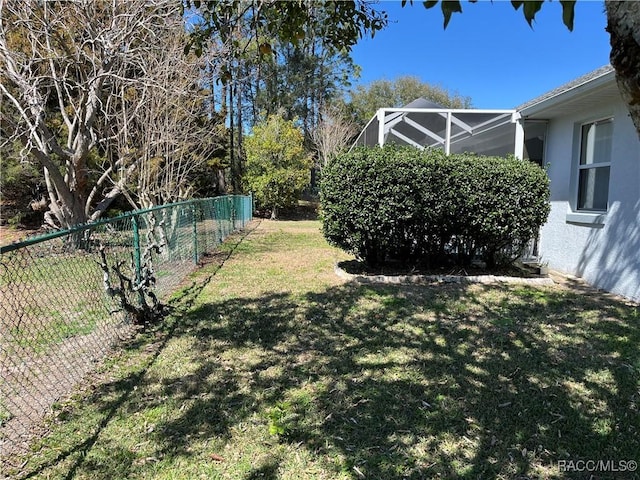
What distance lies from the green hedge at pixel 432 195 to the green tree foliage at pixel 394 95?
2565cm

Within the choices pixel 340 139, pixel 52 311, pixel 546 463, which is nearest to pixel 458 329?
pixel 546 463

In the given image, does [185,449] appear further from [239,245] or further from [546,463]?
[239,245]

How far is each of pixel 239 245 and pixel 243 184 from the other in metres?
12.8

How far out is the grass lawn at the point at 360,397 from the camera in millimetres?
2381

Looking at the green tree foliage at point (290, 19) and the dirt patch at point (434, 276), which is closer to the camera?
the green tree foliage at point (290, 19)

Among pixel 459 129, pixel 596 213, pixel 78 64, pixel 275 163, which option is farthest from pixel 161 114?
pixel 275 163

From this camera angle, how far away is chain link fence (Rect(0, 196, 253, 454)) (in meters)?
3.00

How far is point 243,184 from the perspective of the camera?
23281 millimetres

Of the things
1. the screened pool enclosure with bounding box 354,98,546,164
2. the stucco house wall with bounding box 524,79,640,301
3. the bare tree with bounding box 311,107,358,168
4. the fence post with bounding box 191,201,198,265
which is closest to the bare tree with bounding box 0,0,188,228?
the fence post with bounding box 191,201,198,265

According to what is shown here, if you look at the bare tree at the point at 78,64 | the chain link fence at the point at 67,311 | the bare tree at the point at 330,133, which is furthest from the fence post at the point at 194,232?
the bare tree at the point at 330,133

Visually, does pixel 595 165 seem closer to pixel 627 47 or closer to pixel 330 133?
pixel 627 47

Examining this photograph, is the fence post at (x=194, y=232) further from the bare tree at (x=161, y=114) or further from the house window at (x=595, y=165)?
the house window at (x=595, y=165)

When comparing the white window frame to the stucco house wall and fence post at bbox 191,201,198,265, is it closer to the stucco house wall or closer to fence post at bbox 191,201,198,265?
the stucco house wall

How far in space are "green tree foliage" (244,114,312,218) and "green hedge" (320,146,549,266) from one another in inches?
594
